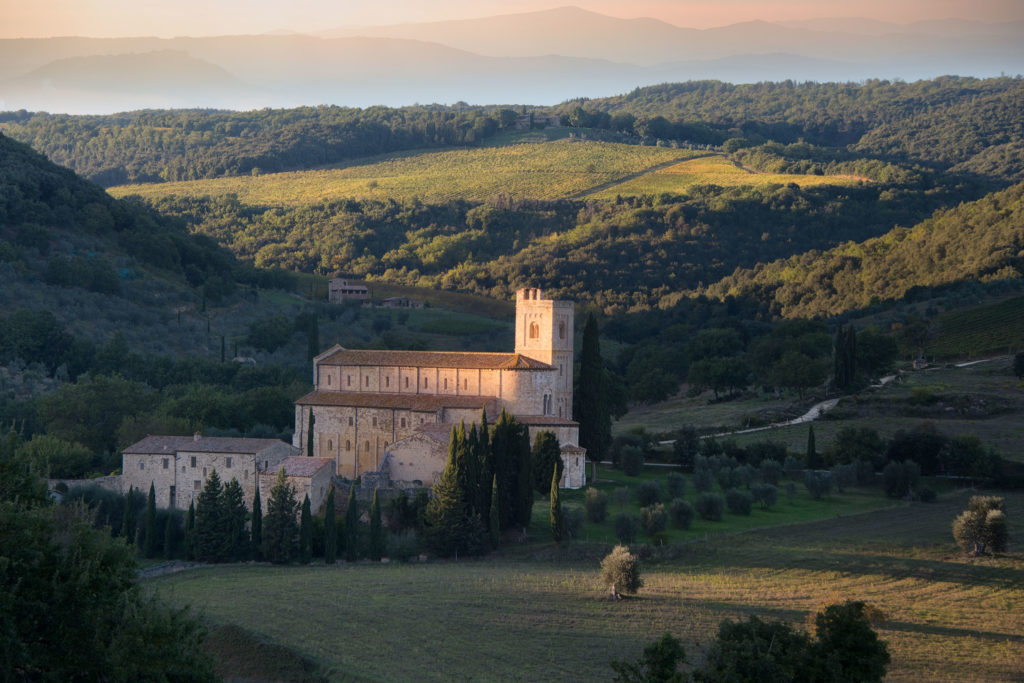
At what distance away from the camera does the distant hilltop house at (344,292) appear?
9044 cm

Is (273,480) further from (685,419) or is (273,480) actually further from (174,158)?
(174,158)

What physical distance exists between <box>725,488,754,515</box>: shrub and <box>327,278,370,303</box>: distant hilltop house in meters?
52.5

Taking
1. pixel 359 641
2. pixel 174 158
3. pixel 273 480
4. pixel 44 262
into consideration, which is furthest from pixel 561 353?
pixel 174 158

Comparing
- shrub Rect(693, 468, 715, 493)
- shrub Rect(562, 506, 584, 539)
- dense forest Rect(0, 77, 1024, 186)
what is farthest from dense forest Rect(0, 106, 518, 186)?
shrub Rect(562, 506, 584, 539)

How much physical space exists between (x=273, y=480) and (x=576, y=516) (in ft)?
34.1

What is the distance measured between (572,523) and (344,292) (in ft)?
188

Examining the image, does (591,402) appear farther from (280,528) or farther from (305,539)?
(280,528)

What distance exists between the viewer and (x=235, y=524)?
37594 millimetres

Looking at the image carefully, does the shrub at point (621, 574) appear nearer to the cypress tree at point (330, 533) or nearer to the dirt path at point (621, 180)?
the cypress tree at point (330, 533)

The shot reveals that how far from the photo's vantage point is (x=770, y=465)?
45.6 m

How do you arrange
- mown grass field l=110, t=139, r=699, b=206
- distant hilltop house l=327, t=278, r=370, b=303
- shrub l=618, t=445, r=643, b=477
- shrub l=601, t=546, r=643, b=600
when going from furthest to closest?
mown grass field l=110, t=139, r=699, b=206 → distant hilltop house l=327, t=278, r=370, b=303 → shrub l=618, t=445, r=643, b=477 → shrub l=601, t=546, r=643, b=600

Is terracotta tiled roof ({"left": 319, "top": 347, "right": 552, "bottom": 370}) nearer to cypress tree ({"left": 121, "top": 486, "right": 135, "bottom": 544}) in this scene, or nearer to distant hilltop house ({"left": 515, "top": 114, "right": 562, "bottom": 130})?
cypress tree ({"left": 121, "top": 486, "right": 135, "bottom": 544})

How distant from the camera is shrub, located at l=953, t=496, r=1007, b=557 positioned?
1422 inches

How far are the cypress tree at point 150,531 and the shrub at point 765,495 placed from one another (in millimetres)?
20880
